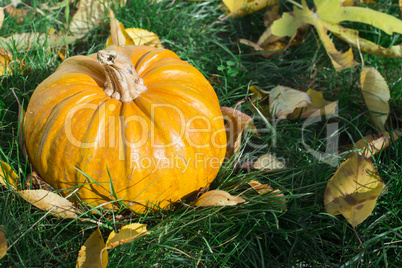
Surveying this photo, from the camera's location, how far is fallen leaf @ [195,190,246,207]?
6.77ft

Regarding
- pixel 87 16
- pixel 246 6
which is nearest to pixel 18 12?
pixel 87 16

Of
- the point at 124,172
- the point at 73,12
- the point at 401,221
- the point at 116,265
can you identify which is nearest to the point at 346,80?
the point at 401,221

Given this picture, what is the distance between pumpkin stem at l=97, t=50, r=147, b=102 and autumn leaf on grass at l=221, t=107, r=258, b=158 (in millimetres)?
638

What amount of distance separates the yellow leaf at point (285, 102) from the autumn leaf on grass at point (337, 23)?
45 cm

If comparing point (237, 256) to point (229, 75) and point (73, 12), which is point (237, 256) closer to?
point (229, 75)

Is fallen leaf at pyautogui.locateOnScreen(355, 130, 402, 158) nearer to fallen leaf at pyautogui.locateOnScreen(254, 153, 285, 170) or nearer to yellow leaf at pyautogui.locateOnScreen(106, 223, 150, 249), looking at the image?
fallen leaf at pyautogui.locateOnScreen(254, 153, 285, 170)

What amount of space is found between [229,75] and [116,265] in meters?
1.73

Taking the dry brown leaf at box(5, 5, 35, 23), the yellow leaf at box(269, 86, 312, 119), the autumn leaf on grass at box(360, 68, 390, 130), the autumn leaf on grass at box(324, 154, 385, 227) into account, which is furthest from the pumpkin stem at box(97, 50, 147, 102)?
the dry brown leaf at box(5, 5, 35, 23)

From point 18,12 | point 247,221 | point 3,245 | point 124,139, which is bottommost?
point 247,221

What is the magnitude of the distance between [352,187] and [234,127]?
789 mm

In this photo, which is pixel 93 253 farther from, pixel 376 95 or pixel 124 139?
pixel 376 95

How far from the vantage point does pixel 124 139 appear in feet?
6.18

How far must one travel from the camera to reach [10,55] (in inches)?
109

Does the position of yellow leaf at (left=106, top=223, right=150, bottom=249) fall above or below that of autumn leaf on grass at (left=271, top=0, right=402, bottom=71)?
below
